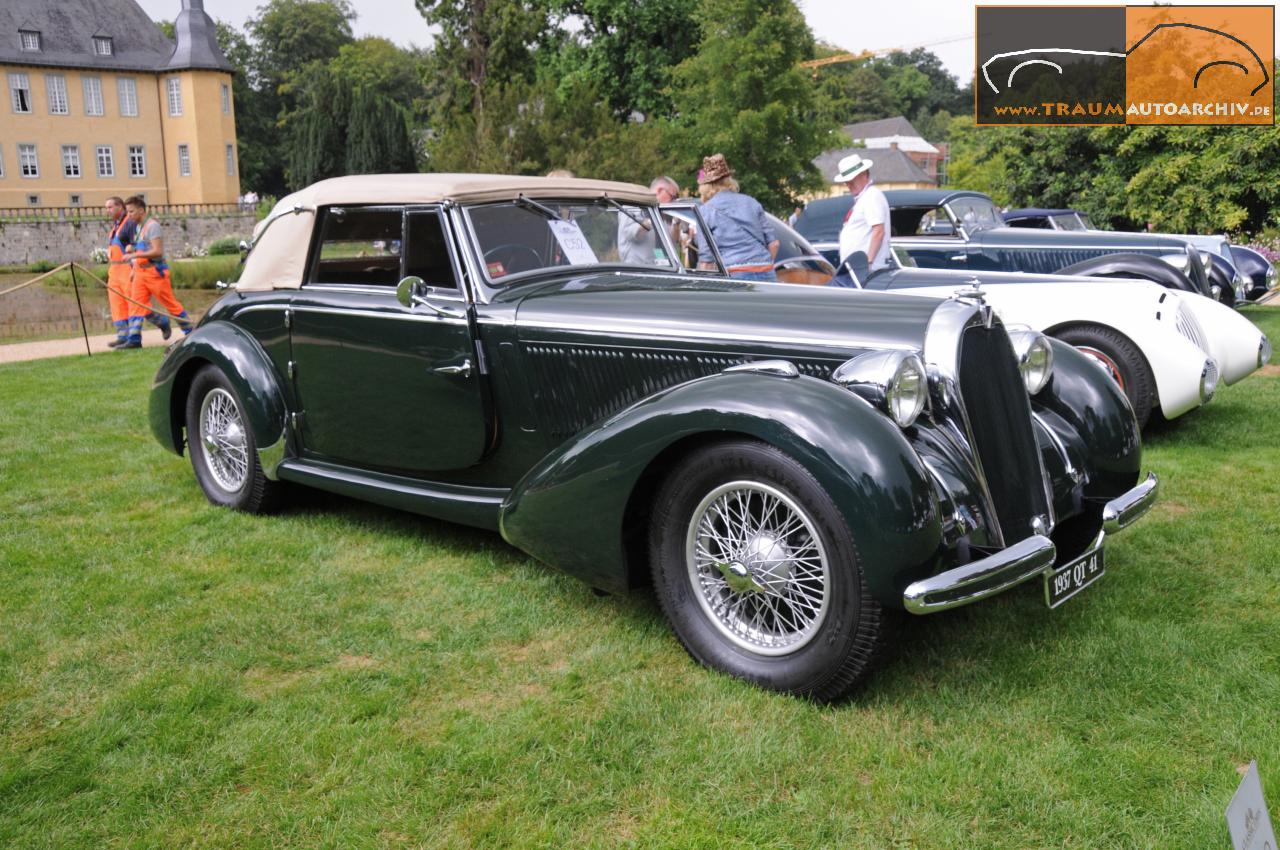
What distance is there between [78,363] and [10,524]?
21.9 feet

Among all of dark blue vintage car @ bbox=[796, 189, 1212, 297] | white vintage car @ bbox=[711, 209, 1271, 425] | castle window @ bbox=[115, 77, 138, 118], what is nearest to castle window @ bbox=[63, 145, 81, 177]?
castle window @ bbox=[115, 77, 138, 118]

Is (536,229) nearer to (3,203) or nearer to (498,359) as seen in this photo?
(498,359)

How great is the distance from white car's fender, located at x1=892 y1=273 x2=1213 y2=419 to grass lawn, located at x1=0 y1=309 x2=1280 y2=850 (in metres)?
1.55

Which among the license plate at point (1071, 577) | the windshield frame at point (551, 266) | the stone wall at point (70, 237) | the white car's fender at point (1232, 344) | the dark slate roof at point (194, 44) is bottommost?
the license plate at point (1071, 577)

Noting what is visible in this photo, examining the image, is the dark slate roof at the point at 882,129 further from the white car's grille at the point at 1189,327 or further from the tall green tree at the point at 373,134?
the white car's grille at the point at 1189,327

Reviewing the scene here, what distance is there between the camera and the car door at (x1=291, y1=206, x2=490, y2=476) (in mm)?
4465

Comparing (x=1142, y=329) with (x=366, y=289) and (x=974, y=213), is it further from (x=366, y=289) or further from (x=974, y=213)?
(x=974, y=213)

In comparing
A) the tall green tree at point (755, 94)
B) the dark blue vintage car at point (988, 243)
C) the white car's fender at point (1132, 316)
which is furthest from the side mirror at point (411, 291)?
the tall green tree at point (755, 94)

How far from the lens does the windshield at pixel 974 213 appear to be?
464 inches

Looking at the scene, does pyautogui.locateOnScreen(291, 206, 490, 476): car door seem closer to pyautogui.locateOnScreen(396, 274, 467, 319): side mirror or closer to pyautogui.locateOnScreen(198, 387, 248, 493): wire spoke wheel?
pyautogui.locateOnScreen(396, 274, 467, 319): side mirror

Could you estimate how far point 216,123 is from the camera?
183 feet

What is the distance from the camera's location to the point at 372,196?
487 centimetres

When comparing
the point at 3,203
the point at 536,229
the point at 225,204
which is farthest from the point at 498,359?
the point at 3,203

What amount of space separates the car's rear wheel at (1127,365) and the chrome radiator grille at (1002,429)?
318cm
